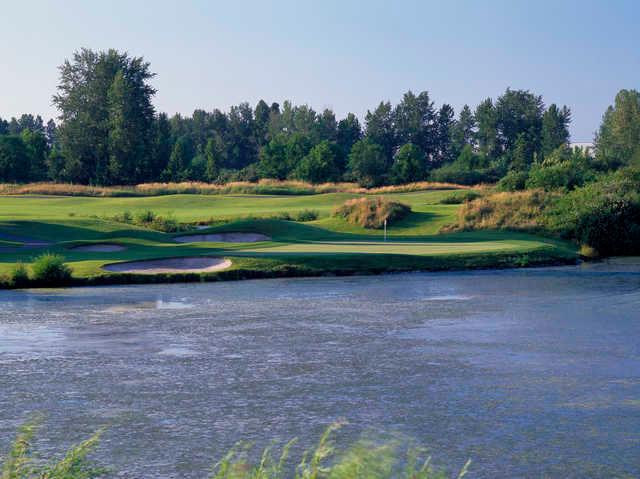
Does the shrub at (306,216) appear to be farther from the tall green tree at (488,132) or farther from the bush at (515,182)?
the tall green tree at (488,132)

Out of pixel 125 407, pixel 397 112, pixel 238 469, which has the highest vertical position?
pixel 397 112

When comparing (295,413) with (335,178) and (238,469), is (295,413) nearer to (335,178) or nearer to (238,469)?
(238,469)

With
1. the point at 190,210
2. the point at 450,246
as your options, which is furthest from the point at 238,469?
the point at 190,210

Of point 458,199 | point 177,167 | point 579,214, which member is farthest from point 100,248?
point 177,167

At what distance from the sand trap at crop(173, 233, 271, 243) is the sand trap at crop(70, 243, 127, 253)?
5.25 metres

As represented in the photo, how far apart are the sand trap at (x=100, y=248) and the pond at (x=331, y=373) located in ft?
31.0

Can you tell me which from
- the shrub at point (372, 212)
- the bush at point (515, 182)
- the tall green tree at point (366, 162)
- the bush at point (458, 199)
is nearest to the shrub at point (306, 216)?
the shrub at point (372, 212)

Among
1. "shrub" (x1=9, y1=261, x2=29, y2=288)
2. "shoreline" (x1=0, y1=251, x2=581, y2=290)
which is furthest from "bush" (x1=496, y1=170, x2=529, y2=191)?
"shrub" (x1=9, y1=261, x2=29, y2=288)

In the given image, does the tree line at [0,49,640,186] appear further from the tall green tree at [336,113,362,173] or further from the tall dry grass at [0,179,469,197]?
the tall dry grass at [0,179,469,197]

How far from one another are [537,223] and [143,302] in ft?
82.6

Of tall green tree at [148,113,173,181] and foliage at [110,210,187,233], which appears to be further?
tall green tree at [148,113,173,181]

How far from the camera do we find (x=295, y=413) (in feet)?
38.8

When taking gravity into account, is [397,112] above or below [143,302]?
above

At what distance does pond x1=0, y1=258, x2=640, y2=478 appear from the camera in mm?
10602
